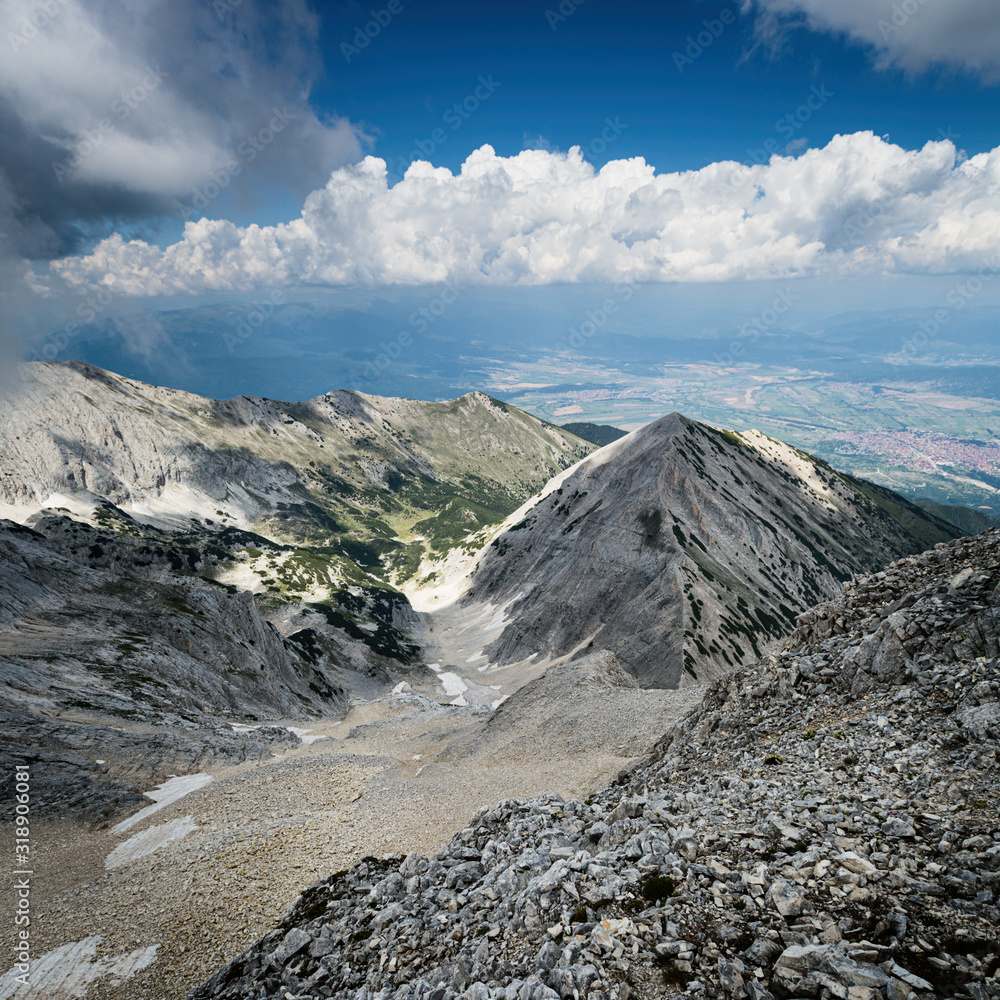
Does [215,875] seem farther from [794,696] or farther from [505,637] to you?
[505,637]

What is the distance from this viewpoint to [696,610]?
9381cm

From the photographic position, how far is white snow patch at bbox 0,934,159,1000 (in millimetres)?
19828

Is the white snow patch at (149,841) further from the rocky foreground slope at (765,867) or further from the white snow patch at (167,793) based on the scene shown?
the rocky foreground slope at (765,867)

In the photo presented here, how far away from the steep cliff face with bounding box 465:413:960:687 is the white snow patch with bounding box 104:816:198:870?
65.4 meters

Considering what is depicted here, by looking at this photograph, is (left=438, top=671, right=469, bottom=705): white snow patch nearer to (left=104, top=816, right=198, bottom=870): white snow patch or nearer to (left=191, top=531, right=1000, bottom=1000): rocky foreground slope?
(left=104, top=816, right=198, bottom=870): white snow patch

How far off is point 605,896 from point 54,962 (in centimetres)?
2465

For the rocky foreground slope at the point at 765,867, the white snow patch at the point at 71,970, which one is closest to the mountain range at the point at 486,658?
the rocky foreground slope at the point at 765,867

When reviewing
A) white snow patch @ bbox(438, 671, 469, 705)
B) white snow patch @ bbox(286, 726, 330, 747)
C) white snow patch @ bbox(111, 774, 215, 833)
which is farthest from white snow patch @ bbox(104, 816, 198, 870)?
white snow patch @ bbox(438, 671, 469, 705)

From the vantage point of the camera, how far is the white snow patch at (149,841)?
2948 cm

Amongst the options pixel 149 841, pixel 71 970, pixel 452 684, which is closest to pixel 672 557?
pixel 452 684

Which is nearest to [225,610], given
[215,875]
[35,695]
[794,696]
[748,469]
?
[35,695]

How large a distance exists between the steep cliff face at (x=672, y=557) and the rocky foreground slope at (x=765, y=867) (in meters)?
61.4

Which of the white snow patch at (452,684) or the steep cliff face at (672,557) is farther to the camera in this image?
the white snow patch at (452,684)

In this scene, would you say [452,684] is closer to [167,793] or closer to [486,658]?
[486,658]
